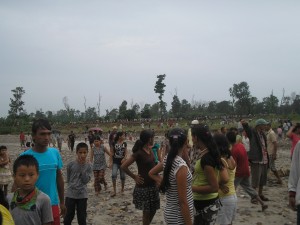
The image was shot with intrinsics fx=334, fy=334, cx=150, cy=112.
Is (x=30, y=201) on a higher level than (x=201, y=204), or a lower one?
higher

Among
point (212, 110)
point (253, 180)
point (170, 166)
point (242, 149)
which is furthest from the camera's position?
point (212, 110)

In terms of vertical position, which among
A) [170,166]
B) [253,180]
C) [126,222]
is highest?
[170,166]

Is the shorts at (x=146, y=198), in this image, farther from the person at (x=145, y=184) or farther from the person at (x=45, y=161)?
the person at (x=45, y=161)

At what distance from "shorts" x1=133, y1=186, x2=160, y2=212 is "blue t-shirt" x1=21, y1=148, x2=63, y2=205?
138cm

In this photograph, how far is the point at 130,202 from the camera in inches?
323

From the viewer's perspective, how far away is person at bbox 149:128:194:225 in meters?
3.31

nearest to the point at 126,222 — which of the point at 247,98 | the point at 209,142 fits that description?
the point at 209,142

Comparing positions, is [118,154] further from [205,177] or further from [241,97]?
A: [241,97]

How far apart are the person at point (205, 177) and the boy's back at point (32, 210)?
1591 millimetres

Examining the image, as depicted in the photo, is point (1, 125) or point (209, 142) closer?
point (209, 142)

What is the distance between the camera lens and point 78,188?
212 inches

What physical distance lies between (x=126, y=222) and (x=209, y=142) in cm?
377

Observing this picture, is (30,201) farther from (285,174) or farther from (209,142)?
(285,174)

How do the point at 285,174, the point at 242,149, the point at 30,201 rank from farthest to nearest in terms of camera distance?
the point at 285,174 < the point at 242,149 < the point at 30,201
